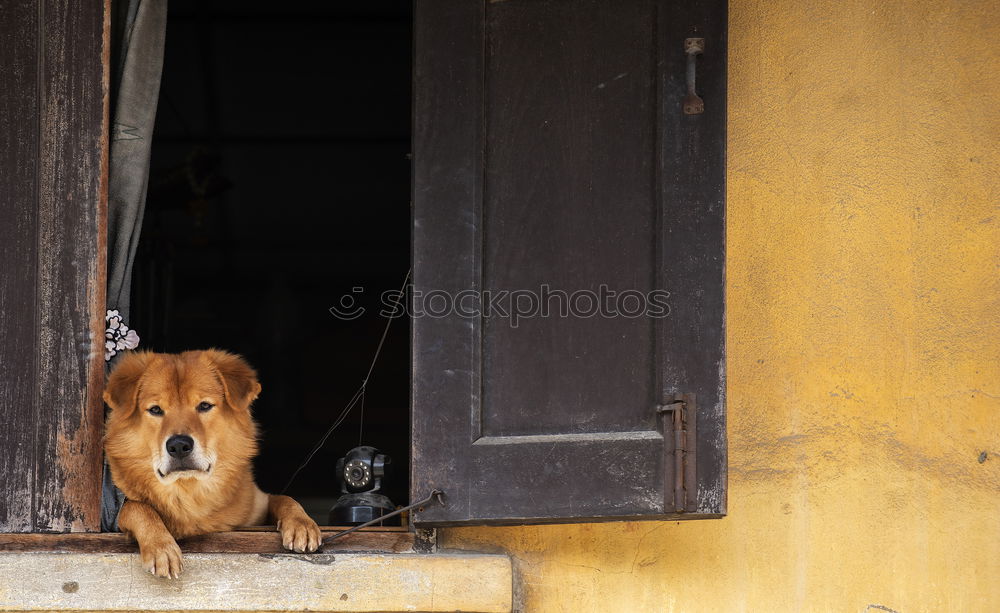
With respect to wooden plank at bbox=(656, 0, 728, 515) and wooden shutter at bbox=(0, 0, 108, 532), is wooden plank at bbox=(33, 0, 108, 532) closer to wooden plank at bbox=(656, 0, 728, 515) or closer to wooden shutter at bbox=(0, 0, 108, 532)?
wooden shutter at bbox=(0, 0, 108, 532)

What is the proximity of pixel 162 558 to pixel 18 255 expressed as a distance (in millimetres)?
940

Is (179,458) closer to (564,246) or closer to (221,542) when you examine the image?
(221,542)

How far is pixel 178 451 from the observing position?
9.18 ft

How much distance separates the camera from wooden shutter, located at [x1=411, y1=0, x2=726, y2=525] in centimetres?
277

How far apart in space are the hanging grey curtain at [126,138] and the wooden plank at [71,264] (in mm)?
135

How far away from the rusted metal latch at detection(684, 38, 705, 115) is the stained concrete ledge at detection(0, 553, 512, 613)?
1321mm

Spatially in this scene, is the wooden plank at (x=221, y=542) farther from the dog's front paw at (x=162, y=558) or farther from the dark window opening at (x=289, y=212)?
the dark window opening at (x=289, y=212)

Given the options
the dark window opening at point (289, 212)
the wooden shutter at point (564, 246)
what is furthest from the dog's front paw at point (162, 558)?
the dark window opening at point (289, 212)

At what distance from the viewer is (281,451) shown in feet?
23.0

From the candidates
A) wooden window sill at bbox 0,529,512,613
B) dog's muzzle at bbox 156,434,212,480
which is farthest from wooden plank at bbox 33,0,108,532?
dog's muzzle at bbox 156,434,212,480

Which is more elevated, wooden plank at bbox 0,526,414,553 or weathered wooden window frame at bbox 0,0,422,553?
weathered wooden window frame at bbox 0,0,422,553

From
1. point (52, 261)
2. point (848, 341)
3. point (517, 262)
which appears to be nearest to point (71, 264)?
point (52, 261)

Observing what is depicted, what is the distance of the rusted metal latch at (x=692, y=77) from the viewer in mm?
2751

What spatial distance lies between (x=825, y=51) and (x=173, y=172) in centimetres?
446
